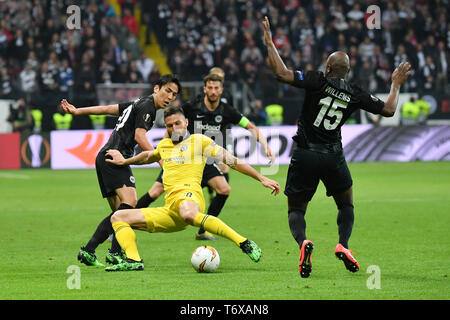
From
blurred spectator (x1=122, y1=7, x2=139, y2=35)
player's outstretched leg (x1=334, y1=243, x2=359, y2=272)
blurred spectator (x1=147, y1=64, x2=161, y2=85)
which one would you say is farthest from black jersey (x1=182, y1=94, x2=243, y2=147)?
blurred spectator (x1=122, y1=7, x2=139, y2=35)

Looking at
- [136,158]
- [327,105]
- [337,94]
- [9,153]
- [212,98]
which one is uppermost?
[337,94]

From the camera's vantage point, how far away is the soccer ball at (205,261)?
8.00 m

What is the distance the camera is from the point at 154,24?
29.7 metres

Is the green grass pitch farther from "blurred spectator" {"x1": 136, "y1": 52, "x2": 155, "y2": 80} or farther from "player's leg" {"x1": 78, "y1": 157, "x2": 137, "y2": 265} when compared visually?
"blurred spectator" {"x1": 136, "y1": 52, "x2": 155, "y2": 80}

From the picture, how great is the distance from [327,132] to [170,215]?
1701mm

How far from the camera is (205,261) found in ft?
26.2

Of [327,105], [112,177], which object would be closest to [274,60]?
[327,105]

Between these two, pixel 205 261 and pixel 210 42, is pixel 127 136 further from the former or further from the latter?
pixel 210 42

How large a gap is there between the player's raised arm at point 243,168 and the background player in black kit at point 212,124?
2.99m

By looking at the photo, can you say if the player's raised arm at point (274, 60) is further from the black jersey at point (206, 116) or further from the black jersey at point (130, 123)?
the black jersey at point (206, 116)

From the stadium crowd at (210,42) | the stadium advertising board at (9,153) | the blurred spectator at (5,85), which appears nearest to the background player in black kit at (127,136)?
the stadium advertising board at (9,153)

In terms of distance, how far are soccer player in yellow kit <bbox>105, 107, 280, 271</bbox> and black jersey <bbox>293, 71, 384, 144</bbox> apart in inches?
24.6
